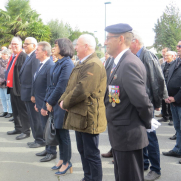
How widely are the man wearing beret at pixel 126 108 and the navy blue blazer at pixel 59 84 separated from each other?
1296 mm

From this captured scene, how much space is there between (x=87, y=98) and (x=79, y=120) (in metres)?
0.28

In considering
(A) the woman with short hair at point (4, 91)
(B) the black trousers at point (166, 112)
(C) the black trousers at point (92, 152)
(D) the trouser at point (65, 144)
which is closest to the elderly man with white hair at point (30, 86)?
(D) the trouser at point (65, 144)

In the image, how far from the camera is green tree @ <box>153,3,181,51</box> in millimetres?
37188

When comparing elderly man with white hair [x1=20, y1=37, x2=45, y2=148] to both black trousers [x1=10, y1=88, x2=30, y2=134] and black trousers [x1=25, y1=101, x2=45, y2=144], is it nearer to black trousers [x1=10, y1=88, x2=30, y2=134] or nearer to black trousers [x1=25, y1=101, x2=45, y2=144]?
black trousers [x1=25, y1=101, x2=45, y2=144]

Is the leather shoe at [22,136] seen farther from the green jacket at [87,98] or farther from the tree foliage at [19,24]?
the tree foliage at [19,24]

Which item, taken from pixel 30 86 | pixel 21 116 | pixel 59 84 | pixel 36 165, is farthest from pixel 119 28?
pixel 21 116

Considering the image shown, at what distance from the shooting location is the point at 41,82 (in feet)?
14.1

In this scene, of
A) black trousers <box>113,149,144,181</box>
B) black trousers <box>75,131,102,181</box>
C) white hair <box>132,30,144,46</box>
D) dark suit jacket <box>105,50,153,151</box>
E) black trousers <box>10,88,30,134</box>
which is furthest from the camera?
black trousers <box>10,88,30,134</box>

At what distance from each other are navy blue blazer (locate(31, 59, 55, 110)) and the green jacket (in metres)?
1.45

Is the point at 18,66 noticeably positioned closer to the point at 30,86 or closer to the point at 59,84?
the point at 30,86

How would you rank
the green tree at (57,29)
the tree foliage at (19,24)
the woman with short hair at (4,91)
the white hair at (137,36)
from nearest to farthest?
the white hair at (137,36) → the woman with short hair at (4,91) → the tree foliage at (19,24) → the green tree at (57,29)

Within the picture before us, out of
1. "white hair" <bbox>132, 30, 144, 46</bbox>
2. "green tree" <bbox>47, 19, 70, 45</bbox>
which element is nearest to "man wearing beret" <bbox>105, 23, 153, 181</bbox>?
"white hair" <bbox>132, 30, 144, 46</bbox>

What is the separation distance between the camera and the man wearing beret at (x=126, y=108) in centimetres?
212

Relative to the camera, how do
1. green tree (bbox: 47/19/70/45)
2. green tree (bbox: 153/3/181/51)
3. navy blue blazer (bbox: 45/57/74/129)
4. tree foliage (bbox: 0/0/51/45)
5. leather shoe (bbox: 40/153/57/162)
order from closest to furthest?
navy blue blazer (bbox: 45/57/74/129) < leather shoe (bbox: 40/153/57/162) < tree foliage (bbox: 0/0/51/45) < green tree (bbox: 153/3/181/51) < green tree (bbox: 47/19/70/45)
